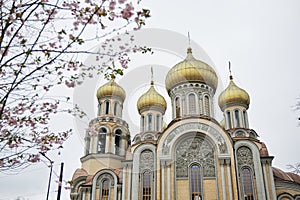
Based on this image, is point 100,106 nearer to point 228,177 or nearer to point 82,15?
point 228,177

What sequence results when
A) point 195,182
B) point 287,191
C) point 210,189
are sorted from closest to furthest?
point 210,189
point 195,182
point 287,191

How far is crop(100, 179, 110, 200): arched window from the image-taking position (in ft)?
68.3

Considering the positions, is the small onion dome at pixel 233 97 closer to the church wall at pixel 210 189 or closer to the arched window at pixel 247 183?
the arched window at pixel 247 183

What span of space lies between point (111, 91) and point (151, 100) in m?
3.24

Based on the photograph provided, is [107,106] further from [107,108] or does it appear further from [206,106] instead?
[206,106]

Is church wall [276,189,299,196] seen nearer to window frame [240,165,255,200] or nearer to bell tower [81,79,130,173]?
window frame [240,165,255,200]

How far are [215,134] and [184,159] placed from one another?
7.63ft

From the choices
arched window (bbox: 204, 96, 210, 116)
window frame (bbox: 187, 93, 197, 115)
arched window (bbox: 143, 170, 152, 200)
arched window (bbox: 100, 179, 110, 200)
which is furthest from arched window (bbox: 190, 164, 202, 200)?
arched window (bbox: 100, 179, 110, 200)

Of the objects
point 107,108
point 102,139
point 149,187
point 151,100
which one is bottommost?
point 149,187

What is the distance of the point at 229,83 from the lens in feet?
88.8

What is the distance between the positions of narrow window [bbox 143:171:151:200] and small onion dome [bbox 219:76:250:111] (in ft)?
29.8

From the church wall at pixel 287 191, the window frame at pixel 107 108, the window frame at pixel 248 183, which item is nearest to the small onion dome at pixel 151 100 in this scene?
the window frame at pixel 107 108

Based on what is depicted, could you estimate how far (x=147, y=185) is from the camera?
19.9 meters

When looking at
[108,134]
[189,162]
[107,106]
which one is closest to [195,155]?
[189,162]
